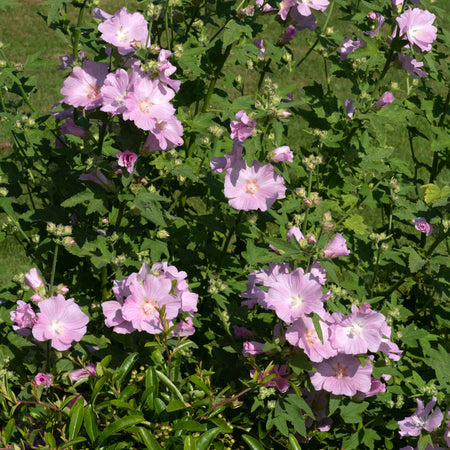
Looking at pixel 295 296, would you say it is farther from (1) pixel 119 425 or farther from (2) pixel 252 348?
(1) pixel 119 425

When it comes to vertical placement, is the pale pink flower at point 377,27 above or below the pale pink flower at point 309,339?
above

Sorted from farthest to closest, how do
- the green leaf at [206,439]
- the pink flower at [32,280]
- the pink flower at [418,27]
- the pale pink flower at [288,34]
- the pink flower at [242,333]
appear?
the pale pink flower at [288,34], the pink flower at [418,27], the pink flower at [242,333], the pink flower at [32,280], the green leaf at [206,439]

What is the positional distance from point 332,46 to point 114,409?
2.16 meters

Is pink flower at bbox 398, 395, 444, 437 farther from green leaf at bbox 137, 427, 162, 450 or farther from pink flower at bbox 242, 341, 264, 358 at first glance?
green leaf at bbox 137, 427, 162, 450

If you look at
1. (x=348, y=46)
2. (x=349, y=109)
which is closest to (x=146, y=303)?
(x=349, y=109)

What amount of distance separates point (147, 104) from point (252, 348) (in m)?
0.88

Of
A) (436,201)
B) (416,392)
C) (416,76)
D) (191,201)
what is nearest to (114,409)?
(416,392)

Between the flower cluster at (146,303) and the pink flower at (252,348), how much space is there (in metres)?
0.25

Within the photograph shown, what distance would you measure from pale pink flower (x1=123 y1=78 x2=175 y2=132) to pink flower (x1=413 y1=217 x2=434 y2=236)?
120cm

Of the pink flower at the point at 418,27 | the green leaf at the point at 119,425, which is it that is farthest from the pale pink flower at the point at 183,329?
the pink flower at the point at 418,27

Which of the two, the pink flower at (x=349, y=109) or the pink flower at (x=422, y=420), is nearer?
the pink flower at (x=422, y=420)

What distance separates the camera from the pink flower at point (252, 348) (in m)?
2.37

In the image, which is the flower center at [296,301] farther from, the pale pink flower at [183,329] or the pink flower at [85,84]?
the pink flower at [85,84]

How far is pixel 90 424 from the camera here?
209cm
